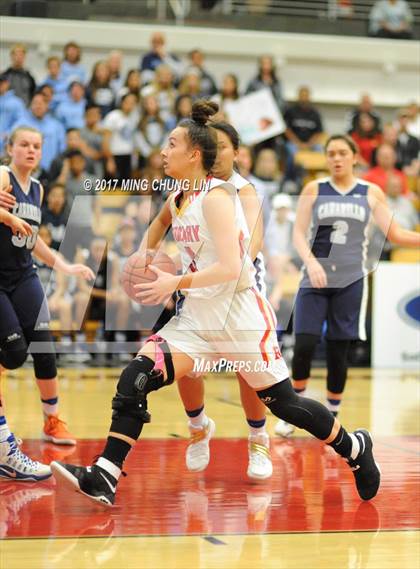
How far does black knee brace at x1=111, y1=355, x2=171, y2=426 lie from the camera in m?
4.14

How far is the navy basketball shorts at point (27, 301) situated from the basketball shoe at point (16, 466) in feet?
3.00

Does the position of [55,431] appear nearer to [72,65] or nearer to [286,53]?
[72,65]

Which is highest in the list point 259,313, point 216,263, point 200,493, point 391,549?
point 216,263

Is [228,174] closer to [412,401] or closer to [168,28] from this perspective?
[412,401]

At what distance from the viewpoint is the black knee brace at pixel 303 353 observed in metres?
6.23

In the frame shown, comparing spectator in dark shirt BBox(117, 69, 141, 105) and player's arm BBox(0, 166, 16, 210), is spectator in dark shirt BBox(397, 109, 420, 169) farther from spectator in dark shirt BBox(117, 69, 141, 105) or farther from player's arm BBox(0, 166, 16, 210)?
player's arm BBox(0, 166, 16, 210)

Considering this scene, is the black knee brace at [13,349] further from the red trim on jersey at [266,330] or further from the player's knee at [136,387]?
the red trim on jersey at [266,330]

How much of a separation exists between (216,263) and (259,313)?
0.40 metres

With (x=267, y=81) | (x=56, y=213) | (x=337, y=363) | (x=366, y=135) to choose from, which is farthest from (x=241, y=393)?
(x=366, y=135)

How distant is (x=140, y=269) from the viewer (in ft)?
14.4

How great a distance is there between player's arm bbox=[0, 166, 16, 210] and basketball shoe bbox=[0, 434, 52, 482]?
50.1 inches

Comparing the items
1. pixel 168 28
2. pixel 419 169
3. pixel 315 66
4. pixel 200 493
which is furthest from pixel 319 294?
pixel 315 66

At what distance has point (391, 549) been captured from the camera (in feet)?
12.2

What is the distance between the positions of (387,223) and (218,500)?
2439mm
